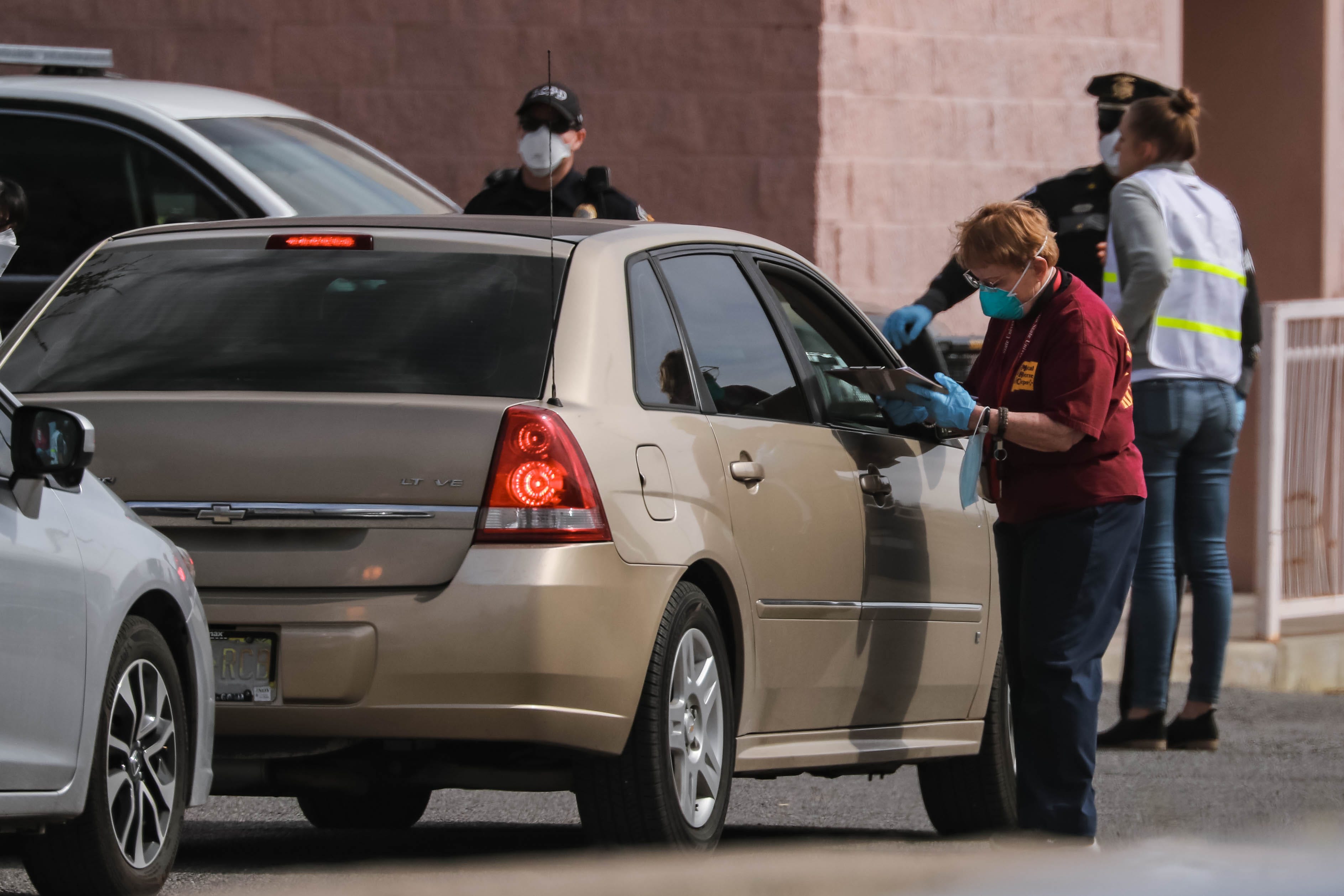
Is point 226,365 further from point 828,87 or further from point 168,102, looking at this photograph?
point 828,87

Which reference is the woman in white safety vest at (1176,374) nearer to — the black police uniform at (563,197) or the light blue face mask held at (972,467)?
the black police uniform at (563,197)

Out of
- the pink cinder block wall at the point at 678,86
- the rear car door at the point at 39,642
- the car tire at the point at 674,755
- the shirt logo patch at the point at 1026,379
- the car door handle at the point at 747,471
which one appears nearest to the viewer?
the rear car door at the point at 39,642

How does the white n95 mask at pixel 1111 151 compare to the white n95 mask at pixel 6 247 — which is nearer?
the white n95 mask at pixel 6 247

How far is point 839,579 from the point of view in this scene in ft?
19.5

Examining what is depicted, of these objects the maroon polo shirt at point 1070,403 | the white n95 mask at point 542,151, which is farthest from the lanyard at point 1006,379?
the white n95 mask at point 542,151

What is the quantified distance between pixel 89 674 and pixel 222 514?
53 cm

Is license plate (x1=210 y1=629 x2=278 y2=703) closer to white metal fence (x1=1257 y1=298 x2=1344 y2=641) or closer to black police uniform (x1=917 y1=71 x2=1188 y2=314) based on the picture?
black police uniform (x1=917 y1=71 x2=1188 y2=314)

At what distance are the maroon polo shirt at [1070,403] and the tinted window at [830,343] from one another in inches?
18.6

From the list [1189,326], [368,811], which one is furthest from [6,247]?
[1189,326]

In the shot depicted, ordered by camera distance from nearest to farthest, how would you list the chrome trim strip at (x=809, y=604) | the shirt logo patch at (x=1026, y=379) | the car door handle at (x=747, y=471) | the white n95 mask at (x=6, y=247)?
the car door handle at (x=747, y=471), the chrome trim strip at (x=809, y=604), the shirt logo patch at (x=1026, y=379), the white n95 mask at (x=6, y=247)

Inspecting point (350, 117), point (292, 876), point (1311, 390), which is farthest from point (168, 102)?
point (1311, 390)

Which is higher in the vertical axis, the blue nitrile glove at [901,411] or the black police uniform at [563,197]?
the black police uniform at [563,197]

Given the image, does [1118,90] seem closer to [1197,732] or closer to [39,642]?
[1197,732]

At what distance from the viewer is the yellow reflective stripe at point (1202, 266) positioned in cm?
850
